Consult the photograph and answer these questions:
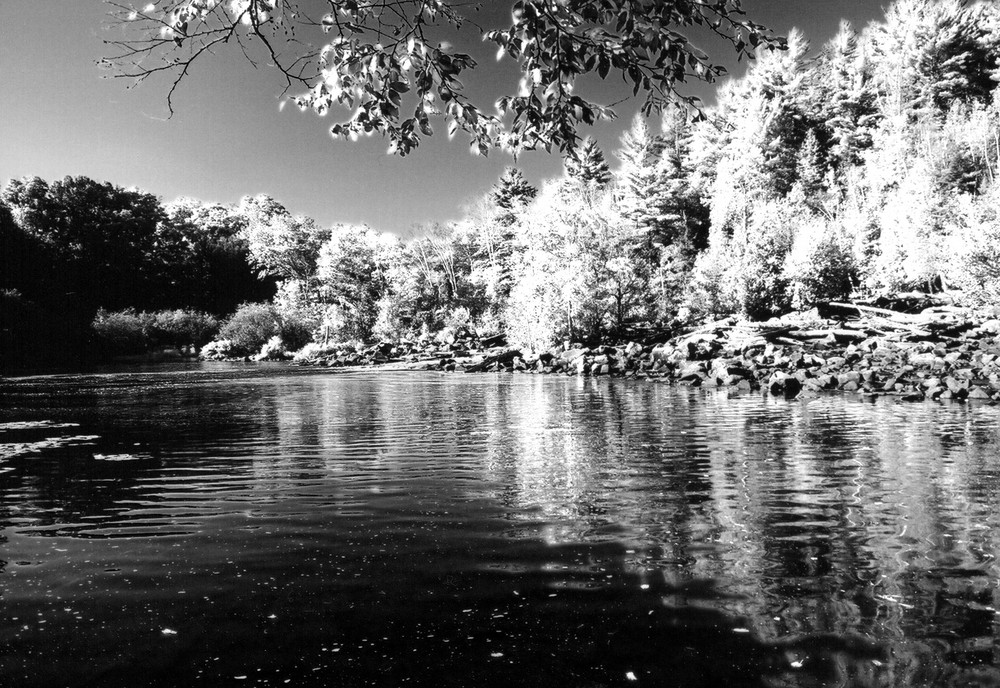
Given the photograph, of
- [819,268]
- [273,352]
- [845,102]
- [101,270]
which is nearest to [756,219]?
[819,268]

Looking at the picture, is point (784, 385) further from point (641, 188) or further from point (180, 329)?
point (180, 329)

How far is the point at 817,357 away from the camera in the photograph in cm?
2222

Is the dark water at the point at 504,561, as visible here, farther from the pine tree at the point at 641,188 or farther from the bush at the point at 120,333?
the bush at the point at 120,333

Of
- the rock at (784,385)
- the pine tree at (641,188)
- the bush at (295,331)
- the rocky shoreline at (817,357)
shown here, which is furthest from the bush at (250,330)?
the rock at (784,385)

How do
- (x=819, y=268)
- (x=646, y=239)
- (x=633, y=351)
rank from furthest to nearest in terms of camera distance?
(x=646, y=239) → (x=819, y=268) → (x=633, y=351)

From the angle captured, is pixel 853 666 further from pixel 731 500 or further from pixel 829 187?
pixel 829 187

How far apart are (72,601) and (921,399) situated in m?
17.8

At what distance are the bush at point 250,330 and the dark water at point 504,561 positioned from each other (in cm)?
4140

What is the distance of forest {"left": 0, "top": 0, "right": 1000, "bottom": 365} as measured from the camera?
3156 centimetres

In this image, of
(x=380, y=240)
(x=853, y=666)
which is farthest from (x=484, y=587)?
(x=380, y=240)

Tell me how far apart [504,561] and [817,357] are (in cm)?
2120

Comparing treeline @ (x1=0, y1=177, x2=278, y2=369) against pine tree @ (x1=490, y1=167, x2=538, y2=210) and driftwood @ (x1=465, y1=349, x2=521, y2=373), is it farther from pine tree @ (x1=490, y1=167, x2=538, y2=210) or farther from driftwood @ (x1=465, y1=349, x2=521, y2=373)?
pine tree @ (x1=490, y1=167, x2=538, y2=210)

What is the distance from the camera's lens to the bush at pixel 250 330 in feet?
163

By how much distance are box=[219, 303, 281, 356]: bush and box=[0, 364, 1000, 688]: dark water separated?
41404 millimetres
